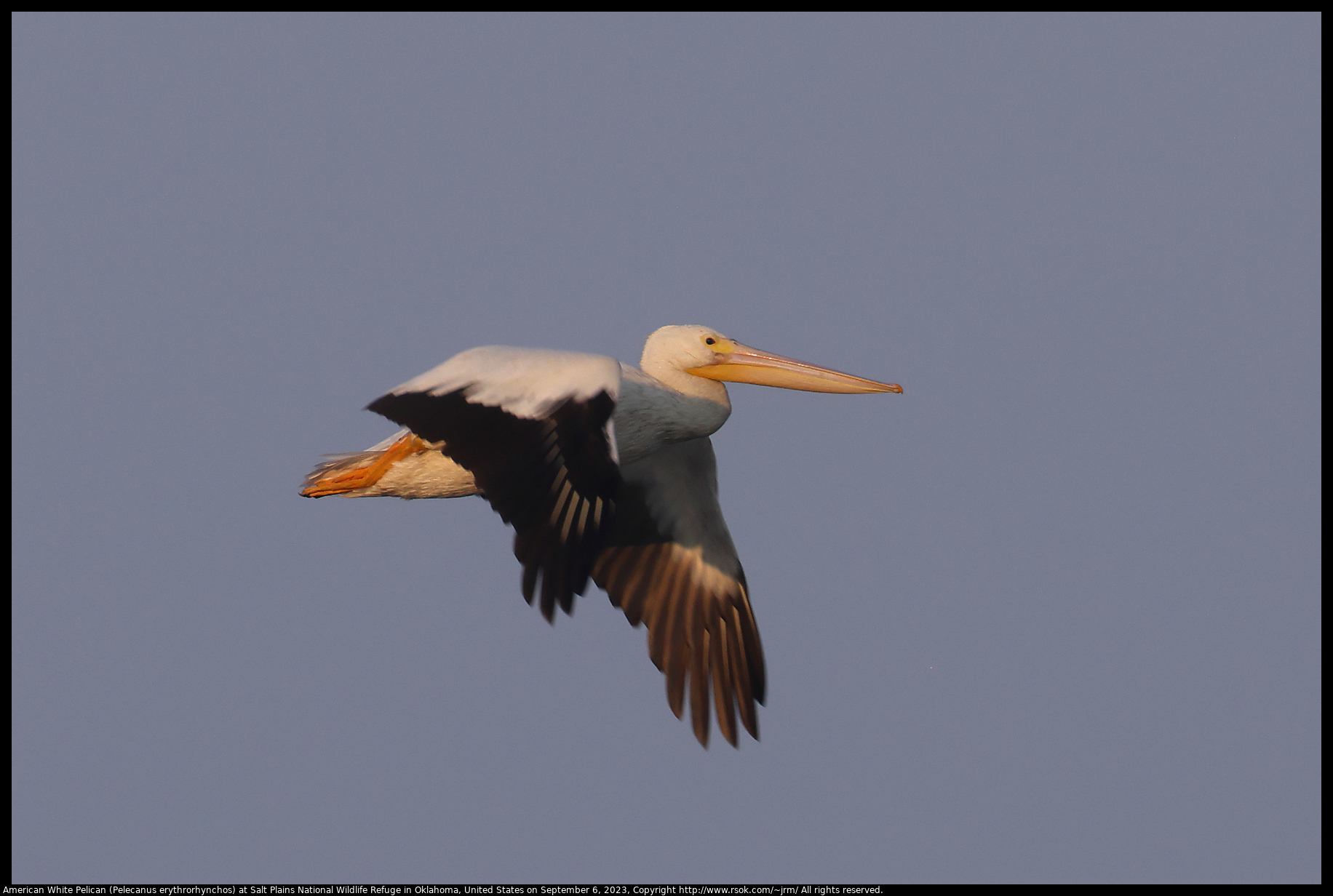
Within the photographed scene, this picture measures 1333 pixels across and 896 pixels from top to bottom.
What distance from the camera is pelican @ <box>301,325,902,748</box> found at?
6.00 meters

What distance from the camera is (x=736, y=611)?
8.11 metres

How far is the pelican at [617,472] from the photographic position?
5996mm

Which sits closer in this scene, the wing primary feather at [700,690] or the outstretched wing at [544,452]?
the outstretched wing at [544,452]

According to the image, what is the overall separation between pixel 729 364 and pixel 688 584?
151cm

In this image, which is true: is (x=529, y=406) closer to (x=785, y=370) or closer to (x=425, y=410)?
(x=425, y=410)

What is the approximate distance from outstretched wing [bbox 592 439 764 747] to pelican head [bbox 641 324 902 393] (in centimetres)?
82

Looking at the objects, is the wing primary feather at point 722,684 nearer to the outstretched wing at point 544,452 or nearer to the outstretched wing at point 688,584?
the outstretched wing at point 688,584

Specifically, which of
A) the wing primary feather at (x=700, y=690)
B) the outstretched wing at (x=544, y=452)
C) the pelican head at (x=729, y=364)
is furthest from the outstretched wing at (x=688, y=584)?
the outstretched wing at (x=544, y=452)

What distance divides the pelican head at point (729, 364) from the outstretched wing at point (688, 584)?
0.82 meters

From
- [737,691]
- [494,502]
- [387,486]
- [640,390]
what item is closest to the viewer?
[494,502]

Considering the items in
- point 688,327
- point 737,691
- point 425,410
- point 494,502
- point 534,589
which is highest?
point 688,327

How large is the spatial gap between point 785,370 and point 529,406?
1800 millimetres

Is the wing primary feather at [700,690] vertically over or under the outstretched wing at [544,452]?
under
